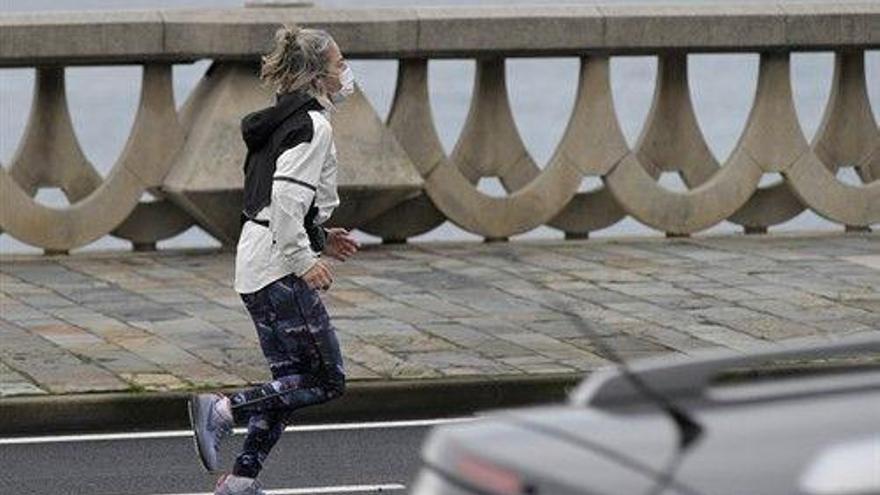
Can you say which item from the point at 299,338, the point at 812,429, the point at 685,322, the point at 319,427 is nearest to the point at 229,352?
the point at 319,427

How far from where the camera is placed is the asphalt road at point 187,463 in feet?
35.8

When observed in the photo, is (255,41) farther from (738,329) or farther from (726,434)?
(726,434)

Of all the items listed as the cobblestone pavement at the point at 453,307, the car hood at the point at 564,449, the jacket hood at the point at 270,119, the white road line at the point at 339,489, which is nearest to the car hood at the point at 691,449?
the car hood at the point at 564,449

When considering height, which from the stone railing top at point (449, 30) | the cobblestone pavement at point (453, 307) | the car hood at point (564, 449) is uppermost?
the car hood at point (564, 449)

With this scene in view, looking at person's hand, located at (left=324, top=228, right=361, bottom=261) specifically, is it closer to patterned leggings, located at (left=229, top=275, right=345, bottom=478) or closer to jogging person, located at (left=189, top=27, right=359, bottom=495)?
jogging person, located at (left=189, top=27, right=359, bottom=495)

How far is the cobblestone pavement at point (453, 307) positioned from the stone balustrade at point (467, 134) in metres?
0.26

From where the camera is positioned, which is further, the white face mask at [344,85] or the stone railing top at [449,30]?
the stone railing top at [449,30]

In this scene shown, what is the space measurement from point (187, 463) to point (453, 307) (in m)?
3.71

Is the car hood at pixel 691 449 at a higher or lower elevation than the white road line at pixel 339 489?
higher

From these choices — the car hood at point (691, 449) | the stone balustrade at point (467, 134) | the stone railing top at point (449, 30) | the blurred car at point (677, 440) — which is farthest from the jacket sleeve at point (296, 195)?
the stone railing top at point (449, 30)

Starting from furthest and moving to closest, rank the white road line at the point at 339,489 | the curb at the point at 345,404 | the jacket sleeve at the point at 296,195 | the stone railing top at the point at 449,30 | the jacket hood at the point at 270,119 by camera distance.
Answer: the stone railing top at the point at 449,30 → the curb at the point at 345,404 → the white road line at the point at 339,489 → the jacket hood at the point at 270,119 → the jacket sleeve at the point at 296,195

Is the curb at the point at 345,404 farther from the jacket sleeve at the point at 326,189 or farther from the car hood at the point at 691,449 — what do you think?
the car hood at the point at 691,449

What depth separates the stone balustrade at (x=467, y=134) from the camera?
16781 millimetres

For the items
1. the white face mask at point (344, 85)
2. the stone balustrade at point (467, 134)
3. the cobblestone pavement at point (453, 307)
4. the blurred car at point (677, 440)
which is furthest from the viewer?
the stone balustrade at point (467, 134)
